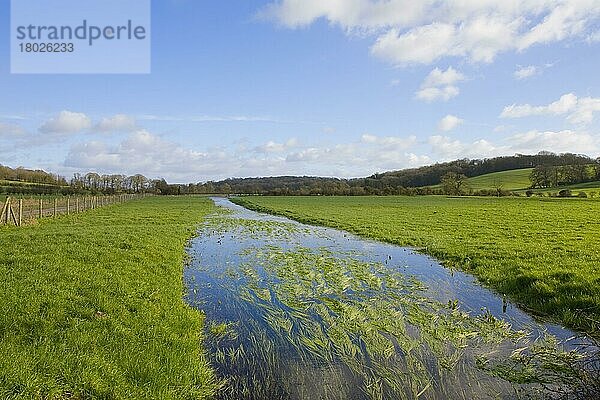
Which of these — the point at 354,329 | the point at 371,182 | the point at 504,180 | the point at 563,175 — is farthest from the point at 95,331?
the point at 504,180

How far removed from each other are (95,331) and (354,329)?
5.30 meters

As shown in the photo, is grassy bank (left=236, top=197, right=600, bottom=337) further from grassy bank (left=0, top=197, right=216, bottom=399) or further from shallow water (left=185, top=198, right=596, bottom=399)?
grassy bank (left=0, top=197, right=216, bottom=399)

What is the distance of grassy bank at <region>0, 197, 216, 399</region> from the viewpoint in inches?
233

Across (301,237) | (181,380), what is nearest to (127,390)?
(181,380)

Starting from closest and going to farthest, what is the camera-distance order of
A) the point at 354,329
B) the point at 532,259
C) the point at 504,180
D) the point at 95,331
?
the point at 95,331 < the point at 354,329 < the point at 532,259 < the point at 504,180

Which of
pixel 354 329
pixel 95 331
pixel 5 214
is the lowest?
pixel 354 329

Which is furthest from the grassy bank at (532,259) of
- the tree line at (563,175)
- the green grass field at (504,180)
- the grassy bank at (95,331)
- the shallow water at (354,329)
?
the green grass field at (504,180)

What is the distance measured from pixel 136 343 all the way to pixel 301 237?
19184 mm

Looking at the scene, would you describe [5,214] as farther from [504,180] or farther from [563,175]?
[504,180]

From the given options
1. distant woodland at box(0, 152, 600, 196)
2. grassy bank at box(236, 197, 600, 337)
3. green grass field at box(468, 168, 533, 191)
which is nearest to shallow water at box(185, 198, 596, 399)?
grassy bank at box(236, 197, 600, 337)

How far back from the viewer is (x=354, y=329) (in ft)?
29.6

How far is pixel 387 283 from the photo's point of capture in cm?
1347

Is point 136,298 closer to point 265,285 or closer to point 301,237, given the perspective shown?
point 265,285

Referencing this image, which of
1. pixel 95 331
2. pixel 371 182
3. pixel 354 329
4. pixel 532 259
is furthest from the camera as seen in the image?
pixel 371 182
